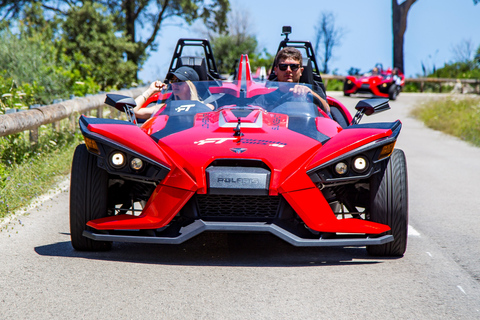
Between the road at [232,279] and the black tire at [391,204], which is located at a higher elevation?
the black tire at [391,204]

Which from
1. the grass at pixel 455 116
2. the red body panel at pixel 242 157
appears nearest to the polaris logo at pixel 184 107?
the red body panel at pixel 242 157

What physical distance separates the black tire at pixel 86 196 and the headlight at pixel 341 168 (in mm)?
1657

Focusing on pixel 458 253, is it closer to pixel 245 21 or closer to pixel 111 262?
pixel 111 262

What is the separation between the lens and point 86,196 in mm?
5082

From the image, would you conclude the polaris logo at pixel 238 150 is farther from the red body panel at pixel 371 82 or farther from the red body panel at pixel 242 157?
the red body panel at pixel 371 82

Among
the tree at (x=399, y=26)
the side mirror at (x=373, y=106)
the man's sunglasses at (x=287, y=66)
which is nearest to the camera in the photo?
the side mirror at (x=373, y=106)

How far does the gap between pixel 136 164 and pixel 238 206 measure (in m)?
0.77

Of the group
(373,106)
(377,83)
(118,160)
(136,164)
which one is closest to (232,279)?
(136,164)

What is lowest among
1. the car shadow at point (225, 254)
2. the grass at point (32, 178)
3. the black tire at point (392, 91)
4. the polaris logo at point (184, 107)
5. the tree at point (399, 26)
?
the black tire at point (392, 91)

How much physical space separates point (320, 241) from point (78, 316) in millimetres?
1792

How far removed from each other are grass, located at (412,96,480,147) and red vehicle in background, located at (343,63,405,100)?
545 cm

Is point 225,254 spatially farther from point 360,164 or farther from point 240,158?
point 360,164

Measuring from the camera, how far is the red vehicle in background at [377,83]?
1161 inches

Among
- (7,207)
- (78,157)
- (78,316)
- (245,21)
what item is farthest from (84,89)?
(245,21)
